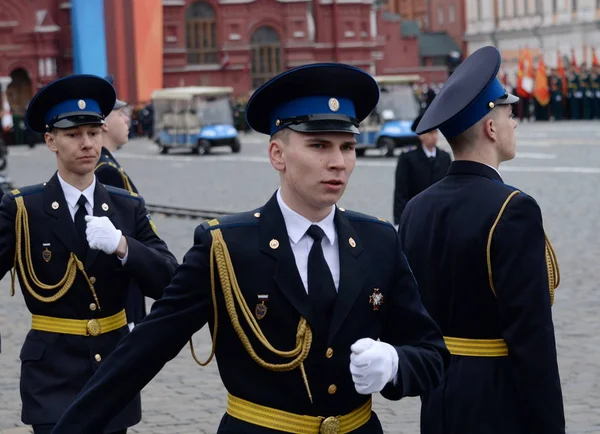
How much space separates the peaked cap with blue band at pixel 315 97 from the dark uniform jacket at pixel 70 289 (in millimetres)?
1505

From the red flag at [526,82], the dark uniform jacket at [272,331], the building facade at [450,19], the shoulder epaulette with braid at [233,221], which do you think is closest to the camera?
the dark uniform jacket at [272,331]

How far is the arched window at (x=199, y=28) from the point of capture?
6419cm

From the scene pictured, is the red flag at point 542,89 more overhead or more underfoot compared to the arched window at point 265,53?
more underfoot

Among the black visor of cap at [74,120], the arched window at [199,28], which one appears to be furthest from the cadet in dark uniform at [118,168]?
the arched window at [199,28]

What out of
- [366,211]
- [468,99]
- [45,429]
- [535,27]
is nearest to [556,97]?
[366,211]

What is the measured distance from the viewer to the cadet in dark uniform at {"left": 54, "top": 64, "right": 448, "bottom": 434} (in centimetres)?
328

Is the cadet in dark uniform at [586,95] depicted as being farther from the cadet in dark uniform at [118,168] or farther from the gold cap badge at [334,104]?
the gold cap badge at [334,104]

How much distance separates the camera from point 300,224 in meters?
3.36

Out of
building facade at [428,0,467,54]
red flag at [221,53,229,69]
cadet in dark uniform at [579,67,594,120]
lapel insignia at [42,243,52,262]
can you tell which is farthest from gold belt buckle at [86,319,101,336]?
building facade at [428,0,467,54]

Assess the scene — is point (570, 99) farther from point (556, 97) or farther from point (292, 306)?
point (292, 306)

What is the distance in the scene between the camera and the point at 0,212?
504cm

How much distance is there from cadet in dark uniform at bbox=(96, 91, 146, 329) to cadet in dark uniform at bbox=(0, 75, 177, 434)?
37.3 inches

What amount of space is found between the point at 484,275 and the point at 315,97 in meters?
0.98

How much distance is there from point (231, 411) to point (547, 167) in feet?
65.8
